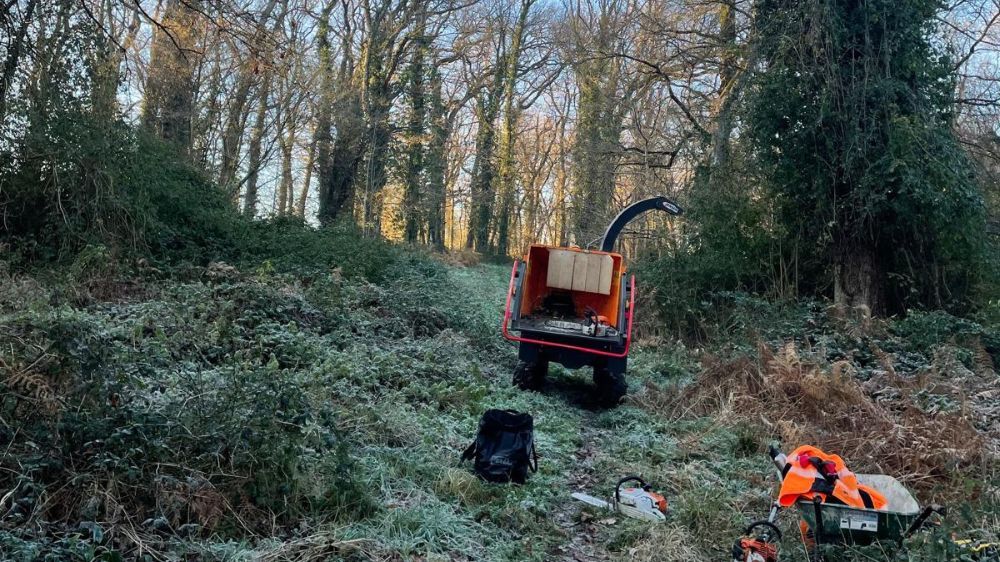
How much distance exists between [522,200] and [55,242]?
97.7ft

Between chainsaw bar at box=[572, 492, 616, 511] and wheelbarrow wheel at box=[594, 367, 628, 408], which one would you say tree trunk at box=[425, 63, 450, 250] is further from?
chainsaw bar at box=[572, 492, 616, 511]

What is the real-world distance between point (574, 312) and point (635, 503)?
19.1 feet

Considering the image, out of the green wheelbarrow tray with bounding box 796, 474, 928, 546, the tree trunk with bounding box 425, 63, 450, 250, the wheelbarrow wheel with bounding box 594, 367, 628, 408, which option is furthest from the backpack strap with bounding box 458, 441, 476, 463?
the tree trunk with bounding box 425, 63, 450, 250

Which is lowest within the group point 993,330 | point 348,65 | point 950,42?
point 993,330

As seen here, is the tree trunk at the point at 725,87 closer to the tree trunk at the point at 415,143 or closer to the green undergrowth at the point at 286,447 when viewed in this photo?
the green undergrowth at the point at 286,447

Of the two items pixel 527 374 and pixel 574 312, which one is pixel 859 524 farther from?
pixel 574 312

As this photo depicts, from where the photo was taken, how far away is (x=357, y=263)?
15.6 m

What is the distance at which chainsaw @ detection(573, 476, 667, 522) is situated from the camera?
5012mm

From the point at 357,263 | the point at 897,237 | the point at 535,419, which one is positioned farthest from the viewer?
the point at 357,263

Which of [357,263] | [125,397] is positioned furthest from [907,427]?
[357,263]

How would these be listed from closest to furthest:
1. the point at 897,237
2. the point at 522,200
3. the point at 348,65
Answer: the point at 897,237
the point at 348,65
the point at 522,200

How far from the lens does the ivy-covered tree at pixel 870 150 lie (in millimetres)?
11820

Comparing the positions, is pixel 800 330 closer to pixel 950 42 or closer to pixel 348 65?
pixel 950 42

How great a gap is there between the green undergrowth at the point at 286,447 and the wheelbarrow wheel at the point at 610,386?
0.27 metres
